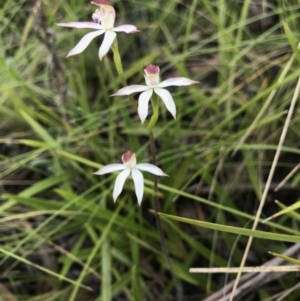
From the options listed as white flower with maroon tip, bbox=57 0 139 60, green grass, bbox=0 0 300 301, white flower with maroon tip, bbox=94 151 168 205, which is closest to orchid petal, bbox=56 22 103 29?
white flower with maroon tip, bbox=57 0 139 60

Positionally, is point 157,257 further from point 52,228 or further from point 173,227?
point 52,228

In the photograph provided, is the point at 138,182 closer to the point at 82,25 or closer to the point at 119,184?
the point at 119,184

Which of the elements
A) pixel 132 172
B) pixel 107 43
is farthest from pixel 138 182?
pixel 107 43

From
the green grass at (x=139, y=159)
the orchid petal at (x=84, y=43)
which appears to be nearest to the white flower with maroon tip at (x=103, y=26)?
the orchid petal at (x=84, y=43)

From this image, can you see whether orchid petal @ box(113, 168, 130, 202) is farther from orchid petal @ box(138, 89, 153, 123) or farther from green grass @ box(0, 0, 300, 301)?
green grass @ box(0, 0, 300, 301)

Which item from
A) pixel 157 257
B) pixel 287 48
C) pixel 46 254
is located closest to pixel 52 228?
pixel 46 254

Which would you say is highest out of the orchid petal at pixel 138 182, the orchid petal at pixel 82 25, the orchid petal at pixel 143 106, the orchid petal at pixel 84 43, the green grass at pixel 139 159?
the orchid petal at pixel 82 25

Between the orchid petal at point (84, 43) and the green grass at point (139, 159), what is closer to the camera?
the orchid petal at point (84, 43)

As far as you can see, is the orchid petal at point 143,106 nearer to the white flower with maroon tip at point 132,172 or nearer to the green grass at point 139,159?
the white flower with maroon tip at point 132,172
